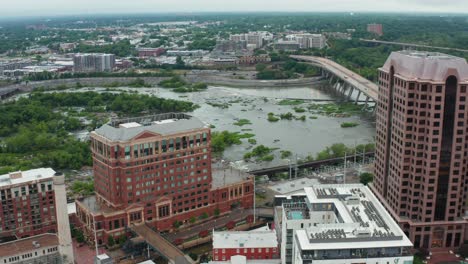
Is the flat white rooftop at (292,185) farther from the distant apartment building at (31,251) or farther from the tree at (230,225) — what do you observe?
the distant apartment building at (31,251)

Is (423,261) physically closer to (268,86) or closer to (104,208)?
(104,208)

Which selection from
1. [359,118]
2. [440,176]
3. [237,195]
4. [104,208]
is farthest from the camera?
[359,118]

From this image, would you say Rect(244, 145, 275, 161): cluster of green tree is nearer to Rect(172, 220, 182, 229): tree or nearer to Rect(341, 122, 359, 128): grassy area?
Rect(341, 122, 359, 128): grassy area

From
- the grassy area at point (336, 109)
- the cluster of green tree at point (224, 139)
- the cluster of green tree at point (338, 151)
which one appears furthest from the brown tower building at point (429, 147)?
the grassy area at point (336, 109)

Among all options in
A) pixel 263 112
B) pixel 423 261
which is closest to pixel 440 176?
pixel 423 261

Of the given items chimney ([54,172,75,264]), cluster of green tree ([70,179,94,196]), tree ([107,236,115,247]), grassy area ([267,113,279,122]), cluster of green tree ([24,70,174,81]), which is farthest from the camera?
cluster of green tree ([24,70,174,81])

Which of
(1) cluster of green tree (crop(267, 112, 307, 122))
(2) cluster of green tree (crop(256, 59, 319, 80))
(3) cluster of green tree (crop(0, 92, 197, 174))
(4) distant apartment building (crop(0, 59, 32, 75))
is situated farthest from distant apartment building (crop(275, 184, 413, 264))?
(4) distant apartment building (crop(0, 59, 32, 75))

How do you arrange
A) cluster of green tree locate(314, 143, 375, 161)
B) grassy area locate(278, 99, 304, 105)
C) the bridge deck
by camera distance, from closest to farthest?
the bridge deck → cluster of green tree locate(314, 143, 375, 161) → grassy area locate(278, 99, 304, 105)
